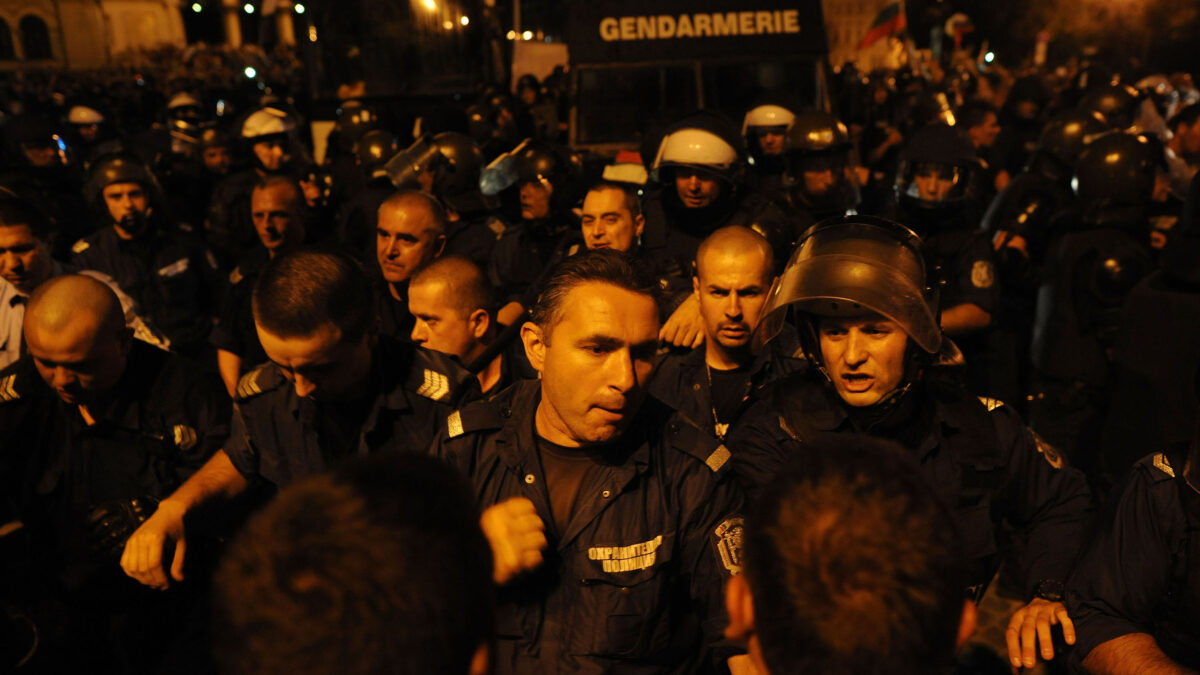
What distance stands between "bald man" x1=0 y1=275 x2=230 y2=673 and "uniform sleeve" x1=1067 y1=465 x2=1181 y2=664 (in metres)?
2.91

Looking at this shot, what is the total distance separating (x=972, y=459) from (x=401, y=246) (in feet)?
10.1

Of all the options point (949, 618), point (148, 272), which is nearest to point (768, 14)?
point (148, 272)

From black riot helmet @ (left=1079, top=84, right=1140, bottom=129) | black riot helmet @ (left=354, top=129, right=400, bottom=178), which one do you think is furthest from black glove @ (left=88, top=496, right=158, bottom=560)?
black riot helmet @ (left=1079, top=84, right=1140, bottom=129)

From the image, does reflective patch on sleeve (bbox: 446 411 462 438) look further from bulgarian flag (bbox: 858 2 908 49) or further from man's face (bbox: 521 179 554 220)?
bulgarian flag (bbox: 858 2 908 49)

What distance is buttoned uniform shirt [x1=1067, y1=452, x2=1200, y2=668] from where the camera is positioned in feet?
6.77

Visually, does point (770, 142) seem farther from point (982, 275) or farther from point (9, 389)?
point (9, 389)

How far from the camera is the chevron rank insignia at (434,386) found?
284 cm

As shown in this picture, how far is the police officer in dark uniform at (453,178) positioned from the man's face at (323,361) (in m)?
3.43

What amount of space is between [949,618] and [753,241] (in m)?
2.44

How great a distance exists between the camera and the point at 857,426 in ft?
8.41

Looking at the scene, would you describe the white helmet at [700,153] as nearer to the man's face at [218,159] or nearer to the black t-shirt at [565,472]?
the black t-shirt at [565,472]

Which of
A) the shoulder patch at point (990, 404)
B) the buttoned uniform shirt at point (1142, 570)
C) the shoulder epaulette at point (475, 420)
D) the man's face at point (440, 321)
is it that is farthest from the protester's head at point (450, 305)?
the buttoned uniform shirt at point (1142, 570)

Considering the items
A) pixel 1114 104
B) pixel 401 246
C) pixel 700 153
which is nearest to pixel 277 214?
pixel 401 246

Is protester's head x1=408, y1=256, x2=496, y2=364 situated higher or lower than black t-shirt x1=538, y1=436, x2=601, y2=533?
higher
